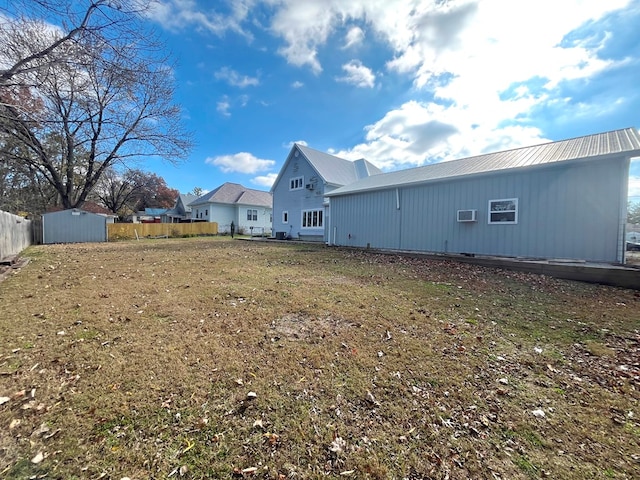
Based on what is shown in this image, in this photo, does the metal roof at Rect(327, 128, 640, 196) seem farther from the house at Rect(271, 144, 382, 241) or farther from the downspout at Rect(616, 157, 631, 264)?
the house at Rect(271, 144, 382, 241)

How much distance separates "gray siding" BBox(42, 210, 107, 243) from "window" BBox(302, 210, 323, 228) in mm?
13365

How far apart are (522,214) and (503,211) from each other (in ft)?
1.71

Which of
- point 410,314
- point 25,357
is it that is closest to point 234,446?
point 25,357

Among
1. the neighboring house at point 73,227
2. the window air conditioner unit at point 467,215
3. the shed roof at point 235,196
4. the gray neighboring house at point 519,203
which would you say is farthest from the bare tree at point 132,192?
the window air conditioner unit at point 467,215

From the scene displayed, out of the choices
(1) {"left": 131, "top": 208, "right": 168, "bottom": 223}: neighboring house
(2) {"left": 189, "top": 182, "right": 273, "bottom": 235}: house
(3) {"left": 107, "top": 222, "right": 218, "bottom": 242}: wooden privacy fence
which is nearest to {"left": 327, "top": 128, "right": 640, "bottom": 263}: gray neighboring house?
(3) {"left": 107, "top": 222, "right": 218, "bottom": 242}: wooden privacy fence

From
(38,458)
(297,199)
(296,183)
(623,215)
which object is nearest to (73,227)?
(297,199)

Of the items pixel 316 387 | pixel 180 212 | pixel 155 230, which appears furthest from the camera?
pixel 180 212

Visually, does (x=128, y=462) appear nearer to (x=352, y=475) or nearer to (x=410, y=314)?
(x=352, y=475)

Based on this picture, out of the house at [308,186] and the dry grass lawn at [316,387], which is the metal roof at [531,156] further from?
the house at [308,186]

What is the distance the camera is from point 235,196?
97.3 ft

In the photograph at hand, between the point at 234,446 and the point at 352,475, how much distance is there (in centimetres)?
79

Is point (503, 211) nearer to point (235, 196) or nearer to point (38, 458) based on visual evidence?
point (38, 458)

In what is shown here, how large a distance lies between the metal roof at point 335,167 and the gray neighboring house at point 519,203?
6922mm

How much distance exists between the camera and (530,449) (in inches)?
69.4
